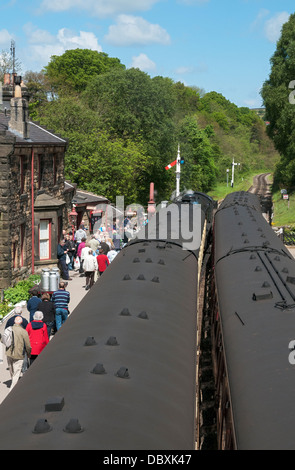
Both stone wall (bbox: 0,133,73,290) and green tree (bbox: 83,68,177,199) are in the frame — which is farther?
green tree (bbox: 83,68,177,199)

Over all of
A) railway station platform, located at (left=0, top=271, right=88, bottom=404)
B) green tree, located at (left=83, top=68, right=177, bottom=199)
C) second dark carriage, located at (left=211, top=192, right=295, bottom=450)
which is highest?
green tree, located at (left=83, top=68, right=177, bottom=199)

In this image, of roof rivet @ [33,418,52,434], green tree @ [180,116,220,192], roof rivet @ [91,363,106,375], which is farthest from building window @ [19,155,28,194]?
green tree @ [180,116,220,192]

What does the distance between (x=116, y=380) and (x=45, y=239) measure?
20120 millimetres

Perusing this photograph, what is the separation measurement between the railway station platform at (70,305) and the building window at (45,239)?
1413mm

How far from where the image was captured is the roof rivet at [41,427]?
4012 millimetres

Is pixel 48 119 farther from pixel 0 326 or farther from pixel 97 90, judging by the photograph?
pixel 0 326

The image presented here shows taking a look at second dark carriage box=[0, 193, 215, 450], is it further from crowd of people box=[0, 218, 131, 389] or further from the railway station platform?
the railway station platform

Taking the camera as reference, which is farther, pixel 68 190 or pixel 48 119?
pixel 48 119

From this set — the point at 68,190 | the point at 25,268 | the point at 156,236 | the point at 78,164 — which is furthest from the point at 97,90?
the point at 156,236

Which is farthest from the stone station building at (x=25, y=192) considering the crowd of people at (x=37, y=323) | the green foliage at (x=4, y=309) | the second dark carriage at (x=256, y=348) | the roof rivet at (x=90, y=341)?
the roof rivet at (x=90, y=341)

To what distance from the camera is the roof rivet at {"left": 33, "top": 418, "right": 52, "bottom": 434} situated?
13.2 ft

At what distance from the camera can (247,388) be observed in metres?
5.21

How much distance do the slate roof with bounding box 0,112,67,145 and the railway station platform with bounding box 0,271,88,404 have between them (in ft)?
18.7

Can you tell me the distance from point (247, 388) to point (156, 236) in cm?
695
